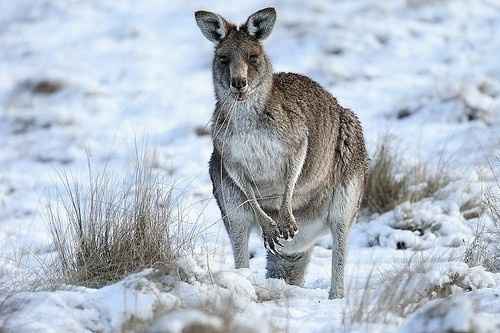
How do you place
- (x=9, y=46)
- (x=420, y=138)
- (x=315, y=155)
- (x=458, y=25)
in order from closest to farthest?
(x=315, y=155)
(x=420, y=138)
(x=458, y=25)
(x=9, y=46)

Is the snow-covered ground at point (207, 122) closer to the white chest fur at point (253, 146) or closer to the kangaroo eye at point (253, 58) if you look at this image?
the white chest fur at point (253, 146)

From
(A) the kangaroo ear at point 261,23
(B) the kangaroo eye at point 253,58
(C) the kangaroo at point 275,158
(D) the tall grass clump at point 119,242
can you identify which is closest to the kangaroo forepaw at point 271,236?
(C) the kangaroo at point 275,158

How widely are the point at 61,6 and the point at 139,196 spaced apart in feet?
41.1

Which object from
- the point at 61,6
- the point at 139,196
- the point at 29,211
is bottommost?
the point at 29,211

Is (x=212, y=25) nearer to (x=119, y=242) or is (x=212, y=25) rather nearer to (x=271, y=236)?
(x=271, y=236)

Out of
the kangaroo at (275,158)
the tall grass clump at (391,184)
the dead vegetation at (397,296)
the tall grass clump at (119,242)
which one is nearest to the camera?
the dead vegetation at (397,296)

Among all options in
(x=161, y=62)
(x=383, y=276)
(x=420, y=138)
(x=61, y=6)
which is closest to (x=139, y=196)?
(x=383, y=276)

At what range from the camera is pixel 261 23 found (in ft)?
20.0

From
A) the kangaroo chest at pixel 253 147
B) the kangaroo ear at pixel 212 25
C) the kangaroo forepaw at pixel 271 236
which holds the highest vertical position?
the kangaroo ear at pixel 212 25

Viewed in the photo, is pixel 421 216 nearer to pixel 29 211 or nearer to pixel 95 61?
pixel 29 211

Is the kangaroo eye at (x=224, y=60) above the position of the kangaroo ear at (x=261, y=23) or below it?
below

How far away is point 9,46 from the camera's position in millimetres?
15945

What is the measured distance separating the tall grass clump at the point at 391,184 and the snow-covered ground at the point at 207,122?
0.17 metres

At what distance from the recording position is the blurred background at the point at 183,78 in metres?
10.1
